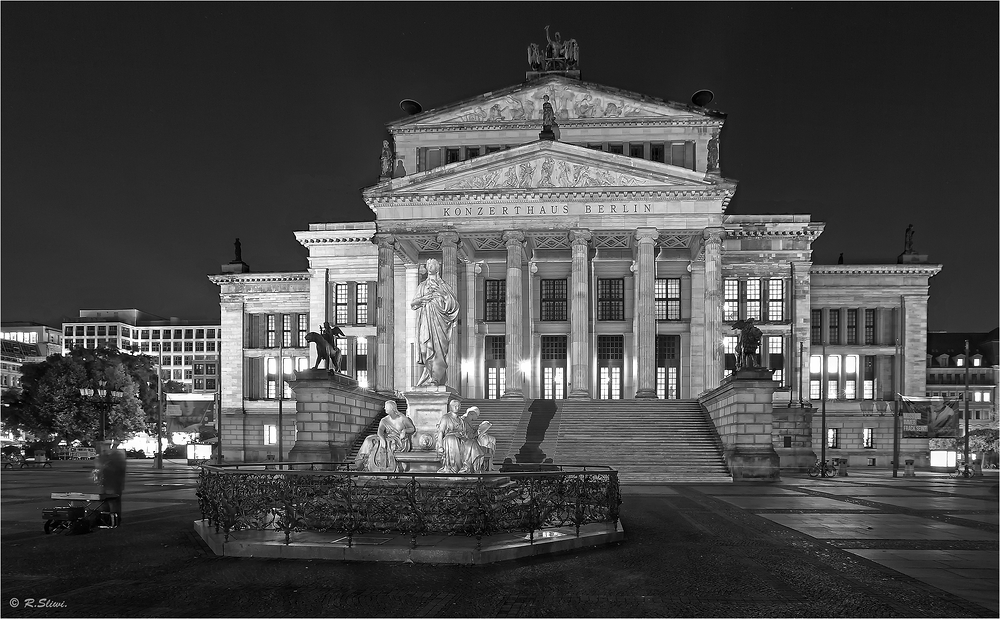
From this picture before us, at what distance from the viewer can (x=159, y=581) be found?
13047 mm

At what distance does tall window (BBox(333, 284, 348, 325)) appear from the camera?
2542 inches

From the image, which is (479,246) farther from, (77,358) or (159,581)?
(159,581)

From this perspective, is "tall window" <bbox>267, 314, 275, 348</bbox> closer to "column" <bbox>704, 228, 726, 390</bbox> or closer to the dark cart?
"column" <bbox>704, 228, 726, 390</bbox>

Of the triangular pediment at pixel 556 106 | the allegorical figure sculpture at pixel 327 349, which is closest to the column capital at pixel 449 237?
the triangular pediment at pixel 556 106

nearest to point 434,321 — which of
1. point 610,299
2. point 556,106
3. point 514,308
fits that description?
point 514,308

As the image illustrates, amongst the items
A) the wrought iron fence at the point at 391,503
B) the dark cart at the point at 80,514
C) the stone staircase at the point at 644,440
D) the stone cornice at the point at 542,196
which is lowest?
the stone staircase at the point at 644,440

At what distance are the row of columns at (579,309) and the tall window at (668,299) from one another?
25.3 ft

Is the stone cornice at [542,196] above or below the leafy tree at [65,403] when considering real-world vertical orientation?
above

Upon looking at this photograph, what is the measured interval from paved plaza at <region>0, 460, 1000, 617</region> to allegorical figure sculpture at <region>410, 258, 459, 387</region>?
5.87 m

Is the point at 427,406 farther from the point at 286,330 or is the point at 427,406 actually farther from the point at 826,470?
the point at 286,330

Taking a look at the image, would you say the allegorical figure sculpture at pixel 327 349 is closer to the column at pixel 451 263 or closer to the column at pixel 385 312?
the column at pixel 385 312

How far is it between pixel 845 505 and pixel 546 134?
105ft

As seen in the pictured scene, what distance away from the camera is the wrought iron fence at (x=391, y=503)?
50.1 ft

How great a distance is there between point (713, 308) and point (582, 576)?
4065 centimetres
